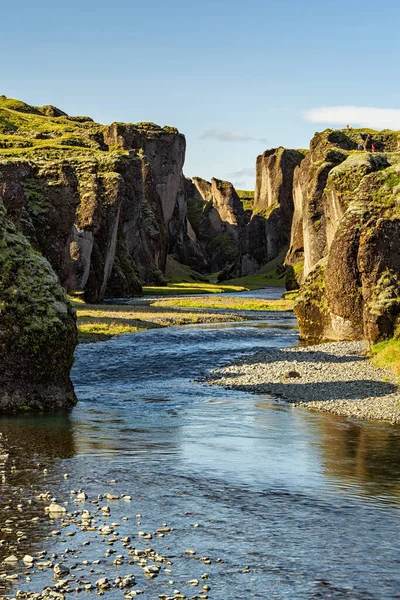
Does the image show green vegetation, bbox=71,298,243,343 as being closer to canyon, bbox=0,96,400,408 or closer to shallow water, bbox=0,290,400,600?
canyon, bbox=0,96,400,408

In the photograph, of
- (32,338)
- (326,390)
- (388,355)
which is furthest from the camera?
(388,355)

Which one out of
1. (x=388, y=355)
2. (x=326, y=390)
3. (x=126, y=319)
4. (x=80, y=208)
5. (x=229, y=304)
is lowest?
(x=326, y=390)

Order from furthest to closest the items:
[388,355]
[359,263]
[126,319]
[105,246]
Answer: [105,246] < [126,319] < [359,263] < [388,355]

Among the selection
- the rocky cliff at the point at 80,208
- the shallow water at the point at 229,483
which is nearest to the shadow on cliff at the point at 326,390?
the shallow water at the point at 229,483

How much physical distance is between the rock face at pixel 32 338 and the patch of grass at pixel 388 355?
18607 millimetres

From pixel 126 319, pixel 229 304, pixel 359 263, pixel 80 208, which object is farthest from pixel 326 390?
pixel 80 208

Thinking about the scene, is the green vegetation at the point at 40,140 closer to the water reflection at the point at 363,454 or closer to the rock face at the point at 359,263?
the rock face at the point at 359,263

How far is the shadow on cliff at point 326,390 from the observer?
36719 millimetres

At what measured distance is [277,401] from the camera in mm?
36156

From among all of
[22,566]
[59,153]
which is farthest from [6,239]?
[59,153]

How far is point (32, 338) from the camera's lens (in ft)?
108

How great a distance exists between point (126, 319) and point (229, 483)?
5515cm

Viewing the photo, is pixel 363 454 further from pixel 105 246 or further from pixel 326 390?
pixel 105 246

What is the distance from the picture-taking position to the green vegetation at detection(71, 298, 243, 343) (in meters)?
65.6
